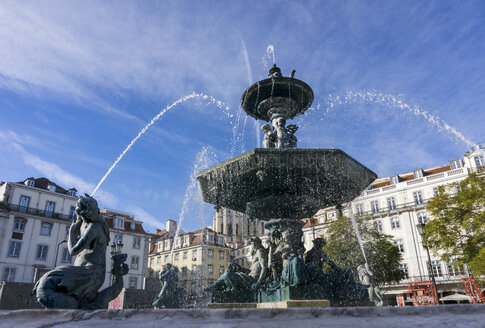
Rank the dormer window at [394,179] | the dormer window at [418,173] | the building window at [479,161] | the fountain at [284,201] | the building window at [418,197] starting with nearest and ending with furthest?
1. the fountain at [284,201]
2. the building window at [479,161]
3. the building window at [418,197]
4. the dormer window at [418,173]
5. the dormer window at [394,179]

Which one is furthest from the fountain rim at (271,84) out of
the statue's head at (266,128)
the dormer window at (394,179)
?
the dormer window at (394,179)

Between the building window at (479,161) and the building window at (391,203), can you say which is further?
the building window at (391,203)

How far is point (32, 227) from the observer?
124 feet

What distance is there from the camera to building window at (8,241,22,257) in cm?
3544

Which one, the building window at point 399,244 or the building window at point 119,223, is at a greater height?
the building window at point 119,223

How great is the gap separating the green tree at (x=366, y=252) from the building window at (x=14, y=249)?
30663mm

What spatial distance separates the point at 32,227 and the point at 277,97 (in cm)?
3748

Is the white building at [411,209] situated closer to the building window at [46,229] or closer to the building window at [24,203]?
the building window at [46,229]

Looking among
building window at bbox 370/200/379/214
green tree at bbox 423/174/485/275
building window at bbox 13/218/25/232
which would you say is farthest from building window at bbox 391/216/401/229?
building window at bbox 13/218/25/232

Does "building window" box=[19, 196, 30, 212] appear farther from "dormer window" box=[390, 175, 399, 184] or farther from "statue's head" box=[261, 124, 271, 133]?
"dormer window" box=[390, 175, 399, 184]

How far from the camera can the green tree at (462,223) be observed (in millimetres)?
19281

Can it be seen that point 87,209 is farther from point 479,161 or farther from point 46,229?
point 479,161

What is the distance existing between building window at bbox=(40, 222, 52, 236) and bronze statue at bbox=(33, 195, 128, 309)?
3904cm

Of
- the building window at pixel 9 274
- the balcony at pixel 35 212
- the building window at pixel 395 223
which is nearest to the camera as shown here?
the building window at pixel 9 274
